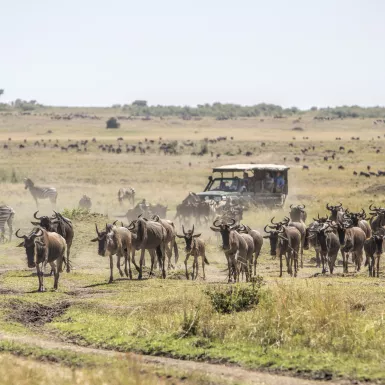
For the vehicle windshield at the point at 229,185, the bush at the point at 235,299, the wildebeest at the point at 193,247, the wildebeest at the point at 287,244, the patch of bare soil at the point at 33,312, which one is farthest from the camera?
the vehicle windshield at the point at 229,185

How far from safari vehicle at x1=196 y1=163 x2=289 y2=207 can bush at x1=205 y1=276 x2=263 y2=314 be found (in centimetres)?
2264

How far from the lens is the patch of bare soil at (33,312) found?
1906 centimetres

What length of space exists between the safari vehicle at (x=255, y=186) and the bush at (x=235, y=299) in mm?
22645

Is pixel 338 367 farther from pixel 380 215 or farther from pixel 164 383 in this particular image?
pixel 380 215

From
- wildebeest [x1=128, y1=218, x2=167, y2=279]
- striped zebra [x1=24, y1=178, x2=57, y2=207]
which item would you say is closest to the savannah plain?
wildebeest [x1=128, y1=218, x2=167, y2=279]

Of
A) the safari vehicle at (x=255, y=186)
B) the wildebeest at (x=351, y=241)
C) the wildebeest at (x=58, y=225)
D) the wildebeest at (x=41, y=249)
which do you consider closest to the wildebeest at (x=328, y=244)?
the wildebeest at (x=351, y=241)

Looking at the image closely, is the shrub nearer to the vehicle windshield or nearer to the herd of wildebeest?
the vehicle windshield

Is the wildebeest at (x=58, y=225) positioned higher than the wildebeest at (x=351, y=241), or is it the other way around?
the wildebeest at (x=58, y=225)

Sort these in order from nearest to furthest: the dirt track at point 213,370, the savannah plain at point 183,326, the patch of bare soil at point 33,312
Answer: the dirt track at point 213,370 < the savannah plain at point 183,326 < the patch of bare soil at point 33,312

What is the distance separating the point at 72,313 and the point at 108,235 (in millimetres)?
5087

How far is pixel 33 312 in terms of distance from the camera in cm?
1980

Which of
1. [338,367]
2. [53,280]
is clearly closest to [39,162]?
[53,280]

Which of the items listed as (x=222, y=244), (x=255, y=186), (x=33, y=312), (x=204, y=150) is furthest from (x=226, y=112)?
(x=33, y=312)

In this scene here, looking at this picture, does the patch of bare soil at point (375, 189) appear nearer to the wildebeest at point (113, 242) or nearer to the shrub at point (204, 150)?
the wildebeest at point (113, 242)
